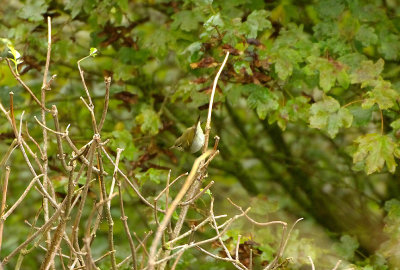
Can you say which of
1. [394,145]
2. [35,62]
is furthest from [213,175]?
[394,145]

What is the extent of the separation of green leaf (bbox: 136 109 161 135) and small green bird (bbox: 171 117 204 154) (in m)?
0.85

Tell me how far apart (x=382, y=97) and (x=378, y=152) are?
0.21 meters

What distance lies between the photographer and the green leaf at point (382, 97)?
8.18 ft

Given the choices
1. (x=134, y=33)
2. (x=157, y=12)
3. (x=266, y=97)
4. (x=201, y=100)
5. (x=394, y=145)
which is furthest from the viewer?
(x=157, y=12)

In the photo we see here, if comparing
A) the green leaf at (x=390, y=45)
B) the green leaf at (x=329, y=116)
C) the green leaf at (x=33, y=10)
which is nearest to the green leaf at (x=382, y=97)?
the green leaf at (x=329, y=116)

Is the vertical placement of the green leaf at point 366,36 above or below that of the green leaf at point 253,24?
below

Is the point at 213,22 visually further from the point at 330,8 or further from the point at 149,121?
the point at 149,121

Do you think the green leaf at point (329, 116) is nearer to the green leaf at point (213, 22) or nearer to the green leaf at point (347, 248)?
the green leaf at point (213, 22)

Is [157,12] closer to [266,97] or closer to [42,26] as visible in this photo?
[42,26]

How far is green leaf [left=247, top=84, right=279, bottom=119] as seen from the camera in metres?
2.69

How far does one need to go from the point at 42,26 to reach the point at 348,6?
1.44m

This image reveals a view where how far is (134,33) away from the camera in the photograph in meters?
3.41

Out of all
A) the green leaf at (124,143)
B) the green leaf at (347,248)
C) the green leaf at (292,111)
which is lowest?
the green leaf at (347,248)

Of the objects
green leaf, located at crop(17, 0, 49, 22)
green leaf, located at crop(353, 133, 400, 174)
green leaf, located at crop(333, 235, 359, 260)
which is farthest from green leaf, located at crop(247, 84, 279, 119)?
green leaf, located at crop(17, 0, 49, 22)
